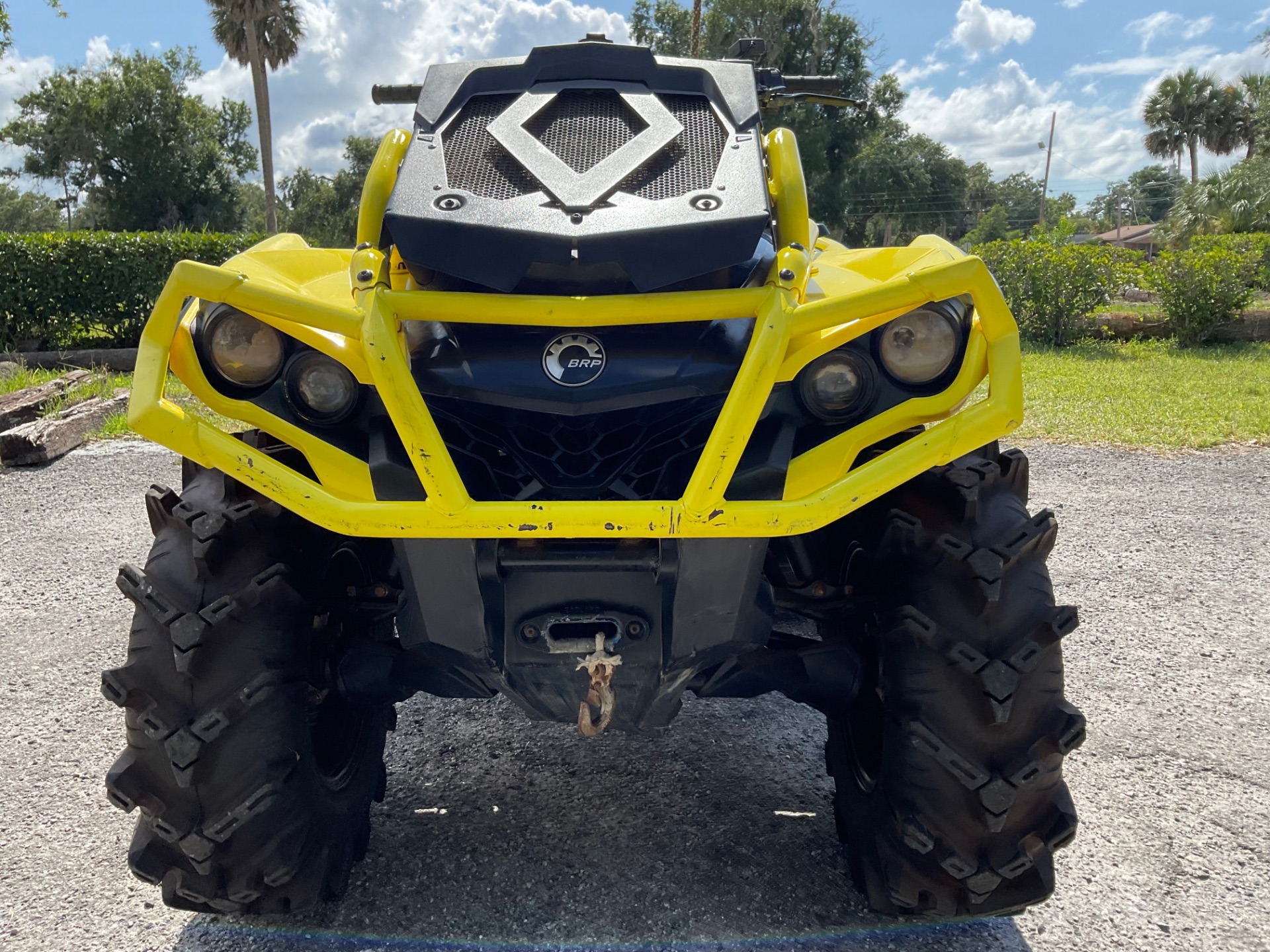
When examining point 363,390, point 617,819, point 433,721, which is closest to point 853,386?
point 363,390

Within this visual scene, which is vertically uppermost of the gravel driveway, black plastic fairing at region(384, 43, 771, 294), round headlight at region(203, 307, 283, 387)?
black plastic fairing at region(384, 43, 771, 294)

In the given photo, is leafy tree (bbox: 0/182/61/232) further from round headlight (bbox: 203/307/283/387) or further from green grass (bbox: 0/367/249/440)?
round headlight (bbox: 203/307/283/387)

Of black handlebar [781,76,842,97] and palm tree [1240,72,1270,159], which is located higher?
palm tree [1240,72,1270,159]

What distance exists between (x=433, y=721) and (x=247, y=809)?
4.72 feet

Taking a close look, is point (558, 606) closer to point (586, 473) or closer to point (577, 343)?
point (586, 473)

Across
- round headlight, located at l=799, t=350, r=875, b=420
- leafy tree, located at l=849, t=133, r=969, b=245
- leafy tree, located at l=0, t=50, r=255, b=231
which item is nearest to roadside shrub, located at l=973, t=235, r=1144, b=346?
round headlight, located at l=799, t=350, r=875, b=420

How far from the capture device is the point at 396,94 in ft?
11.1

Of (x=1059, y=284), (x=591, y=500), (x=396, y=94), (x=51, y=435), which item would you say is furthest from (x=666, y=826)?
(x=1059, y=284)

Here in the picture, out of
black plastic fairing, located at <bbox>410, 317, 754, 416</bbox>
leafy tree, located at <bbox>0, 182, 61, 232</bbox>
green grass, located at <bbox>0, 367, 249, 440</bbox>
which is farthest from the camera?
leafy tree, located at <bbox>0, 182, 61, 232</bbox>

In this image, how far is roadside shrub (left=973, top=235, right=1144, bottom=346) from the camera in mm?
13844

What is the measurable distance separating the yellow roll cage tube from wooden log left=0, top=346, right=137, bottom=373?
11.9 m

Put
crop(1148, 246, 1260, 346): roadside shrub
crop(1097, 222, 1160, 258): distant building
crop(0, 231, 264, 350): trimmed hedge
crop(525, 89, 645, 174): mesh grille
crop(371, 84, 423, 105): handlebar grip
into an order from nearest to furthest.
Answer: crop(525, 89, 645, 174): mesh grille
crop(371, 84, 423, 105): handlebar grip
crop(0, 231, 264, 350): trimmed hedge
crop(1148, 246, 1260, 346): roadside shrub
crop(1097, 222, 1160, 258): distant building

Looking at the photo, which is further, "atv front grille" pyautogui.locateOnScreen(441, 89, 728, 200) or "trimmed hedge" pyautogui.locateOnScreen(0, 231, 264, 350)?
"trimmed hedge" pyautogui.locateOnScreen(0, 231, 264, 350)

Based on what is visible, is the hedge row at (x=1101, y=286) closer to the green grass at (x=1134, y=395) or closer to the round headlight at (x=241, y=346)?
the green grass at (x=1134, y=395)
